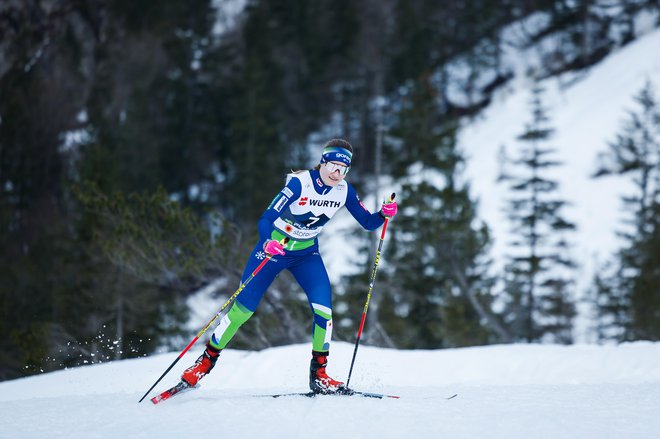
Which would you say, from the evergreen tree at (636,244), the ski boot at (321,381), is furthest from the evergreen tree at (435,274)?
the ski boot at (321,381)

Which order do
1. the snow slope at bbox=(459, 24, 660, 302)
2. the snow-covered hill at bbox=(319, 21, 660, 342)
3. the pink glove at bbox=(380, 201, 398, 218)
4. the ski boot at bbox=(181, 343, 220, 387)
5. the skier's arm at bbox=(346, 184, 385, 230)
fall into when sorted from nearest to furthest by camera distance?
the ski boot at bbox=(181, 343, 220, 387) < the pink glove at bbox=(380, 201, 398, 218) < the skier's arm at bbox=(346, 184, 385, 230) < the snow-covered hill at bbox=(319, 21, 660, 342) < the snow slope at bbox=(459, 24, 660, 302)

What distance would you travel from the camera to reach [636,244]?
19.3 m

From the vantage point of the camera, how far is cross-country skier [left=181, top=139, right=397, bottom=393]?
15.5 feet

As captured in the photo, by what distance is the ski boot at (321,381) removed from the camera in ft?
15.5

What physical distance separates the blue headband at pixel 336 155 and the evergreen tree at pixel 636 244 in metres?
11.5

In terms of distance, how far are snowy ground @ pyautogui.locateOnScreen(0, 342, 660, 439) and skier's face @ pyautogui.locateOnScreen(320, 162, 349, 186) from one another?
5.67 ft

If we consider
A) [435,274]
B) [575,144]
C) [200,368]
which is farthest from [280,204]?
[575,144]

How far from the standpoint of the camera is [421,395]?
4801 mm

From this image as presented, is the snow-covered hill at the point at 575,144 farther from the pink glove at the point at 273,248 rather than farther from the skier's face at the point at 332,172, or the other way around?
the pink glove at the point at 273,248

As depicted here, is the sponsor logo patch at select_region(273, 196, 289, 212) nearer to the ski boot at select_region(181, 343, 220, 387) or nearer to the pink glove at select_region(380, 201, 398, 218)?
the pink glove at select_region(380, 201, 398, 218)

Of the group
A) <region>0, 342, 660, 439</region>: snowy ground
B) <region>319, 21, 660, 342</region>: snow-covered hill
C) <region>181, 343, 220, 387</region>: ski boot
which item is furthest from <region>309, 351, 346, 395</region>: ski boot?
<region>319, 21, 660, 342</region>: snow-covered hill

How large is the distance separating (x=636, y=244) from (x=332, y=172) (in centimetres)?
1779

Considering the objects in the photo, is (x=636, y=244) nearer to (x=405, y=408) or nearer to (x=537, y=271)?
(x=537, y=271)

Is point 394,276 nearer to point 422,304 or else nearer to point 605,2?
point 422,304
